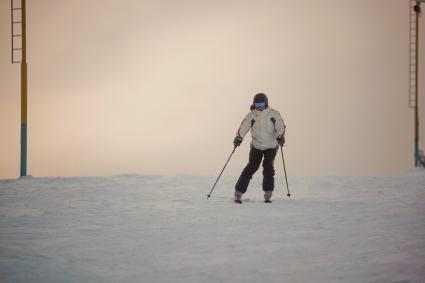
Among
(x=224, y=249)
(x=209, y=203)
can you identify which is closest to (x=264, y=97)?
(x=209, y=203)

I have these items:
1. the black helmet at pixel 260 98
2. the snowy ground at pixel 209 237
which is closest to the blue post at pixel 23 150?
the snowy ground at pixel 209 237

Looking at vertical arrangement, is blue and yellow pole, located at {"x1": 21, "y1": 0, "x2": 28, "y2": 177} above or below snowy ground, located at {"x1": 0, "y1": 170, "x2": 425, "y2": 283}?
above

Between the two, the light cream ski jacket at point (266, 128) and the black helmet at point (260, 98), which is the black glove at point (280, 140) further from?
the black helmet at point (260, 98)

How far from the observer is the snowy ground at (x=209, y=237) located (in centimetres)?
384

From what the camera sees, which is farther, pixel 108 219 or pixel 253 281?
Result: pixel 108 219

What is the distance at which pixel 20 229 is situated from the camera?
227 inches

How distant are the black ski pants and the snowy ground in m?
0.36

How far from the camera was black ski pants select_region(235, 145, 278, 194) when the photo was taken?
8453 millimetres

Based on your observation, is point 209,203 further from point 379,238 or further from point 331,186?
point 331,186

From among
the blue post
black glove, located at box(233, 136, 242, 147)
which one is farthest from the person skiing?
the blue post

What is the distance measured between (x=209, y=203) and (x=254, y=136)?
1.57 m

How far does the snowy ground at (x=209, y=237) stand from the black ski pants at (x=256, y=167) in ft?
1.17

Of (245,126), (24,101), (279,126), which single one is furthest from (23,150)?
(279,126)

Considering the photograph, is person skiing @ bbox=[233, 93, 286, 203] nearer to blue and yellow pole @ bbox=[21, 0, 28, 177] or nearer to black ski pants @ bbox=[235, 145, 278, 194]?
black ski pants @ bbox=[235, 145, 278, 194]
